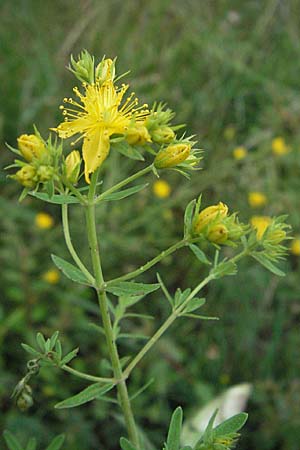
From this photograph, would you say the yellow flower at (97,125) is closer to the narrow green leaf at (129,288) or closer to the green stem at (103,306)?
the green stem at (103,306)

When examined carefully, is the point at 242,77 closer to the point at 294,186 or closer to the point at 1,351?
the point at 294,186

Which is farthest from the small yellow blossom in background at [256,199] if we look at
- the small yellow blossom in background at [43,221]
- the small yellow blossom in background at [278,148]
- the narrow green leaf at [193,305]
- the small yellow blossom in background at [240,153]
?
the narrow green leaf at [193,305]

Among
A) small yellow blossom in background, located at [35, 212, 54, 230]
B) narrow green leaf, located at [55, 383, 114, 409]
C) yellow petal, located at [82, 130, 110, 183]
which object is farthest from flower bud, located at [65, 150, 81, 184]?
small yellow blossom in background, located at [35, 212, 54, 230]

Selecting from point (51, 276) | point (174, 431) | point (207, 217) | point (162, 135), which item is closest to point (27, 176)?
point (162, 135)

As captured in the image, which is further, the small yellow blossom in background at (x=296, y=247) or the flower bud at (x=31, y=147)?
the small yellow blossom in background at (x=296, y=247)

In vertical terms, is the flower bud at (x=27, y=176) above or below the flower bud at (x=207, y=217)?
above

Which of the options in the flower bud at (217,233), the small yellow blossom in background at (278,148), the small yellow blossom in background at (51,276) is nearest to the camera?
the flower bud at (217,233)

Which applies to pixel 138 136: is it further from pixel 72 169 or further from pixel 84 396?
pixel 84 396
